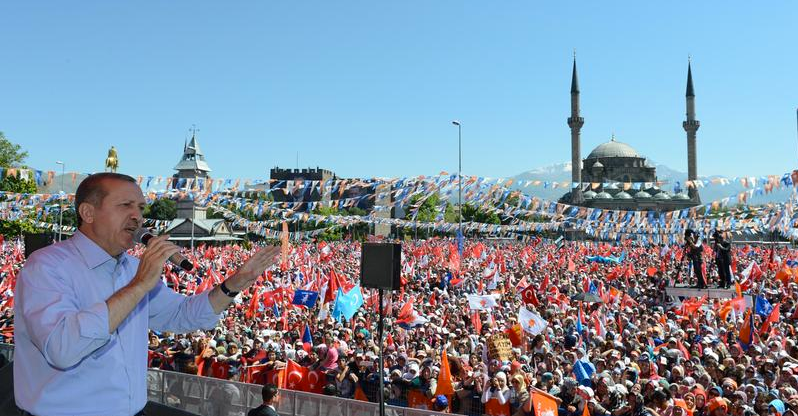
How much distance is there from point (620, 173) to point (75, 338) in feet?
402

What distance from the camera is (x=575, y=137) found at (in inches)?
3595

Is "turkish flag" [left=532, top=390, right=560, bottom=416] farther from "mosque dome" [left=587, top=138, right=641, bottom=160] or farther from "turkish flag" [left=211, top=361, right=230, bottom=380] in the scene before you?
"mosque dome" [left=587, top=138, right=641, bottom=160]

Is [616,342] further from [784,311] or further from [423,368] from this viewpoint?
[784,311]

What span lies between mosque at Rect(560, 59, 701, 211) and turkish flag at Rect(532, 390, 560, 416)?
72.1 metres

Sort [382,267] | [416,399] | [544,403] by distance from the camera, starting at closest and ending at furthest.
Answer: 1. [544,403]
2. [382,267]
3. [416,399]

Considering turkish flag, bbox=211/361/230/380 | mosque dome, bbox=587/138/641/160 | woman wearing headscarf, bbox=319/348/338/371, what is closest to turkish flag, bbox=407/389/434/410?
woman wearing headscarf, bbox=319/348/338/371

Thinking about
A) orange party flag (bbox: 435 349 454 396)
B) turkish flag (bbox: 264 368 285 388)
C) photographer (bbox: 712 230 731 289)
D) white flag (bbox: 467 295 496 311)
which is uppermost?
photographer (bbox: 712 230 731 289)

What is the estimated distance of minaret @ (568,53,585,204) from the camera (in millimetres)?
89188

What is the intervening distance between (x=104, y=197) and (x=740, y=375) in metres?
8.69

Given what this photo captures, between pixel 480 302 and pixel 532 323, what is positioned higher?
pixel 480 302

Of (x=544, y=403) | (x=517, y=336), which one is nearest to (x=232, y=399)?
(x=544, y=403)

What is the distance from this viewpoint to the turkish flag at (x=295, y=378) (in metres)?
9.36

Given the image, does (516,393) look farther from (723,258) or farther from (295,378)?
(723,258)

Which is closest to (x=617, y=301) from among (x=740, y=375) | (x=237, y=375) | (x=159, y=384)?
(x=740, y=375)
